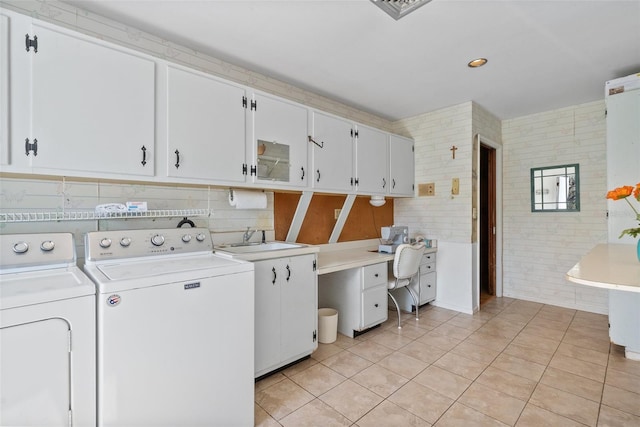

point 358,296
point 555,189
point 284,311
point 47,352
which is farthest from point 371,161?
point 47,352

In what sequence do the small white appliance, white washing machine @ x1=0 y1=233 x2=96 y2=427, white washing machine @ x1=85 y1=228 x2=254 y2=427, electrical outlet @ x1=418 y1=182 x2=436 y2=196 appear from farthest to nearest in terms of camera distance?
electrical outlet @ x1=418 y1=182 x2=436 y2=196 < the small white appliance < white washing machine @ x1=85 y1=228 x2=254 y2=427 < white washing machine @ x1=0 y1=233 x2=96 y2=427

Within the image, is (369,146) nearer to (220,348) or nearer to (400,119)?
(400,119)

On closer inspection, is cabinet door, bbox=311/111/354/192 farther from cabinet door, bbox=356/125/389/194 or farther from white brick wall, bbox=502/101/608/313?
white brick wall, bbox=502/101/608/313

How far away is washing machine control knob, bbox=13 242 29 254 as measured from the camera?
146cm

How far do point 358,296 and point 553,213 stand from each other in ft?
9.62

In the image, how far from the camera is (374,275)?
3.05m

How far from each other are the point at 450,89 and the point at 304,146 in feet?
5.66

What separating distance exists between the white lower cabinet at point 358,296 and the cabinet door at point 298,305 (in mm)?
569

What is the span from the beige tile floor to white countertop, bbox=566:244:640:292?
95 centimetres

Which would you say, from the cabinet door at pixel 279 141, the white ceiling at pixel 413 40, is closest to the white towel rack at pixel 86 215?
the cabinet door at pixel 279 141

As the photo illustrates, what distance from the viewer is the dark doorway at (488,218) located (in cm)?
431

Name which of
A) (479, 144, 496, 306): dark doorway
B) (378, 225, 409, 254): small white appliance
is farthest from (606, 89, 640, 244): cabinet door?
(378, 225, 409, 254): small white appliance

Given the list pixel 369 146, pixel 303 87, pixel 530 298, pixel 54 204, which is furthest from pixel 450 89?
pixel 54 204

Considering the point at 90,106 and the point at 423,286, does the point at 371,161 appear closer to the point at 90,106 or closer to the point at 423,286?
the point at 423,286
